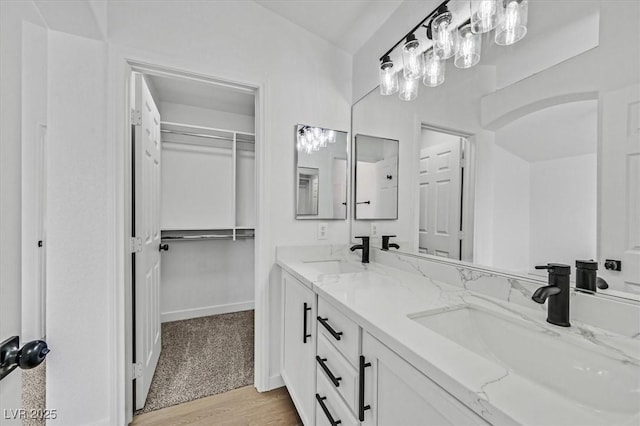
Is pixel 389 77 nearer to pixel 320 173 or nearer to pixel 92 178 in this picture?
pixel 320 173

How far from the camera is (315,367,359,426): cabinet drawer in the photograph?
98 centimetres

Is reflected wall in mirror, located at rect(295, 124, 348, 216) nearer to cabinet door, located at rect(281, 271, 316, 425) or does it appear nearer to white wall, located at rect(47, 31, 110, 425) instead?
cabinet door, located at rect(281, 271, 316, 425)

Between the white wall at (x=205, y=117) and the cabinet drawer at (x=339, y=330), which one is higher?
the white wall at (x=205, y=117)

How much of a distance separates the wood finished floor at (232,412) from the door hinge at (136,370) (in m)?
0.22

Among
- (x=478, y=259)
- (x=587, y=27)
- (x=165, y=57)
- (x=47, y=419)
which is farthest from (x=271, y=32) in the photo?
(x=47, y=419)

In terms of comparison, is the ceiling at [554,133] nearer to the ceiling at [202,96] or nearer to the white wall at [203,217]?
the ceiling at [202,96]

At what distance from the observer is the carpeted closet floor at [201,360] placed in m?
1.78

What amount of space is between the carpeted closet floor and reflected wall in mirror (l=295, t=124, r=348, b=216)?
1.27 m

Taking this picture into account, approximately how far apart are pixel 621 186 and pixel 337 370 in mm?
1083

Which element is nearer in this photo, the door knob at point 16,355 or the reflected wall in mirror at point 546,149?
the door knob at point 16,355

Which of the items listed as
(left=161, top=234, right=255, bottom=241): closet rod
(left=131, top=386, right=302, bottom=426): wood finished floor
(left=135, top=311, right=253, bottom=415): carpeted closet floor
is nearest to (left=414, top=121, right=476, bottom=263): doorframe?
(left=131, top=386, right=302, bottom=426): wood finished floor

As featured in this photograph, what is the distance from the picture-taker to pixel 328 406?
44.7 inches

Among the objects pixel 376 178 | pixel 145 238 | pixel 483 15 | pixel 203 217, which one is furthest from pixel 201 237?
pixel 483 15

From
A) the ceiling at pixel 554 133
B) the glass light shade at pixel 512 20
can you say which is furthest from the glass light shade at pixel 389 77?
the ceiling at pixel 554 133
